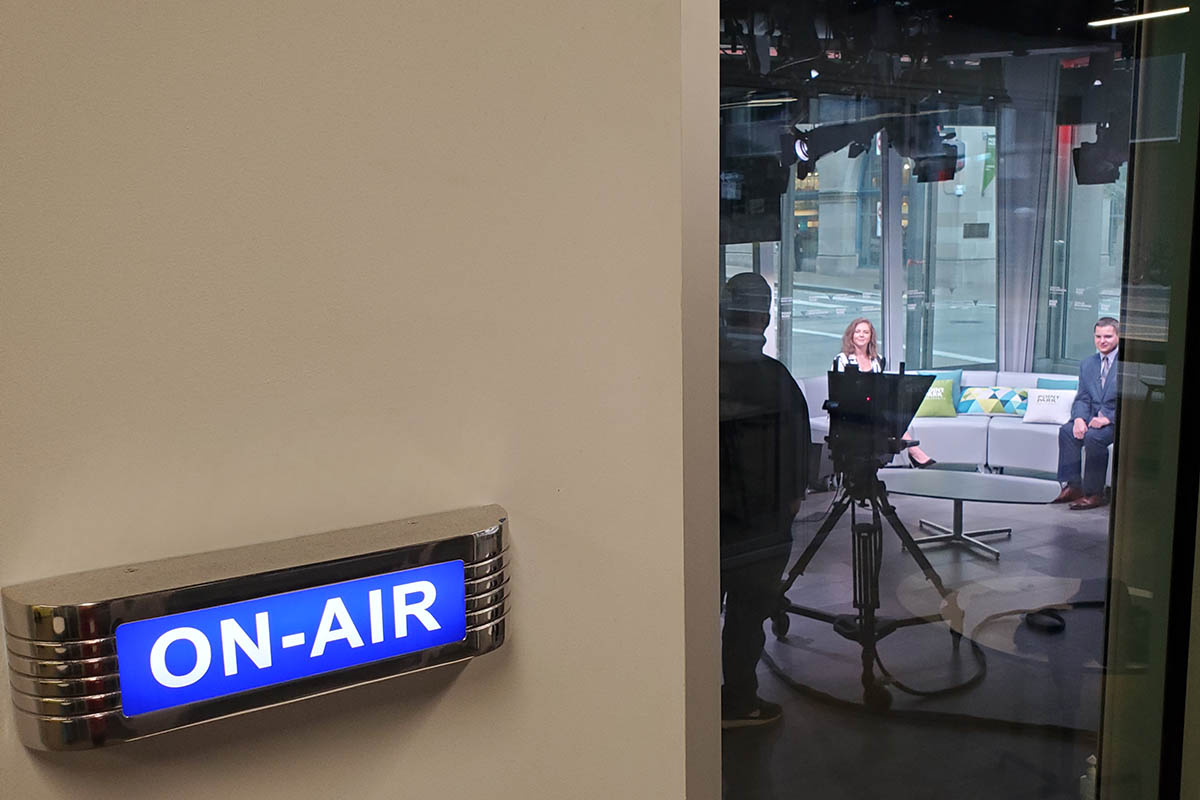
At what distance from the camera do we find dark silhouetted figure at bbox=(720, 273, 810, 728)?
1361 millimetres

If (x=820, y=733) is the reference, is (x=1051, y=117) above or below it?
above

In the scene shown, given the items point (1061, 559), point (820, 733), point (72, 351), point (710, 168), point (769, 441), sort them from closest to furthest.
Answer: point (72, 351)
point (710, 168)
point (769, 441)
point (820, 733)
point (1061, 559)

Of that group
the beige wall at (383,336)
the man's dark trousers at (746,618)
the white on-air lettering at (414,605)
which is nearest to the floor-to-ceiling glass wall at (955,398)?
the man's dark trousers at (746,618)

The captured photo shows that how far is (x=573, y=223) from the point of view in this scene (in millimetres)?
1053

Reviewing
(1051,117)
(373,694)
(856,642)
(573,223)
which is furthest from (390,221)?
(1051,117)

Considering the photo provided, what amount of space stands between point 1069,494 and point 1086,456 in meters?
0.09

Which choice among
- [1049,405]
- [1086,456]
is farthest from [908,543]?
[1086,456]

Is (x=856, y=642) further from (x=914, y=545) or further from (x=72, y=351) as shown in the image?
(x=72, y=351)

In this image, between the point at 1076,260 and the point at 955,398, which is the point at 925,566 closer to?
the point at 955,398

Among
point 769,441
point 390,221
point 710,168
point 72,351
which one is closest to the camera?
point 72,351

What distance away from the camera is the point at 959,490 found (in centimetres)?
164

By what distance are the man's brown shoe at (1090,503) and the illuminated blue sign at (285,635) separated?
4.49 ft

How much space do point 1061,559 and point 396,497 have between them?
1.36 metres

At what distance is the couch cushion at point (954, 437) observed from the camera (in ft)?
5.30
